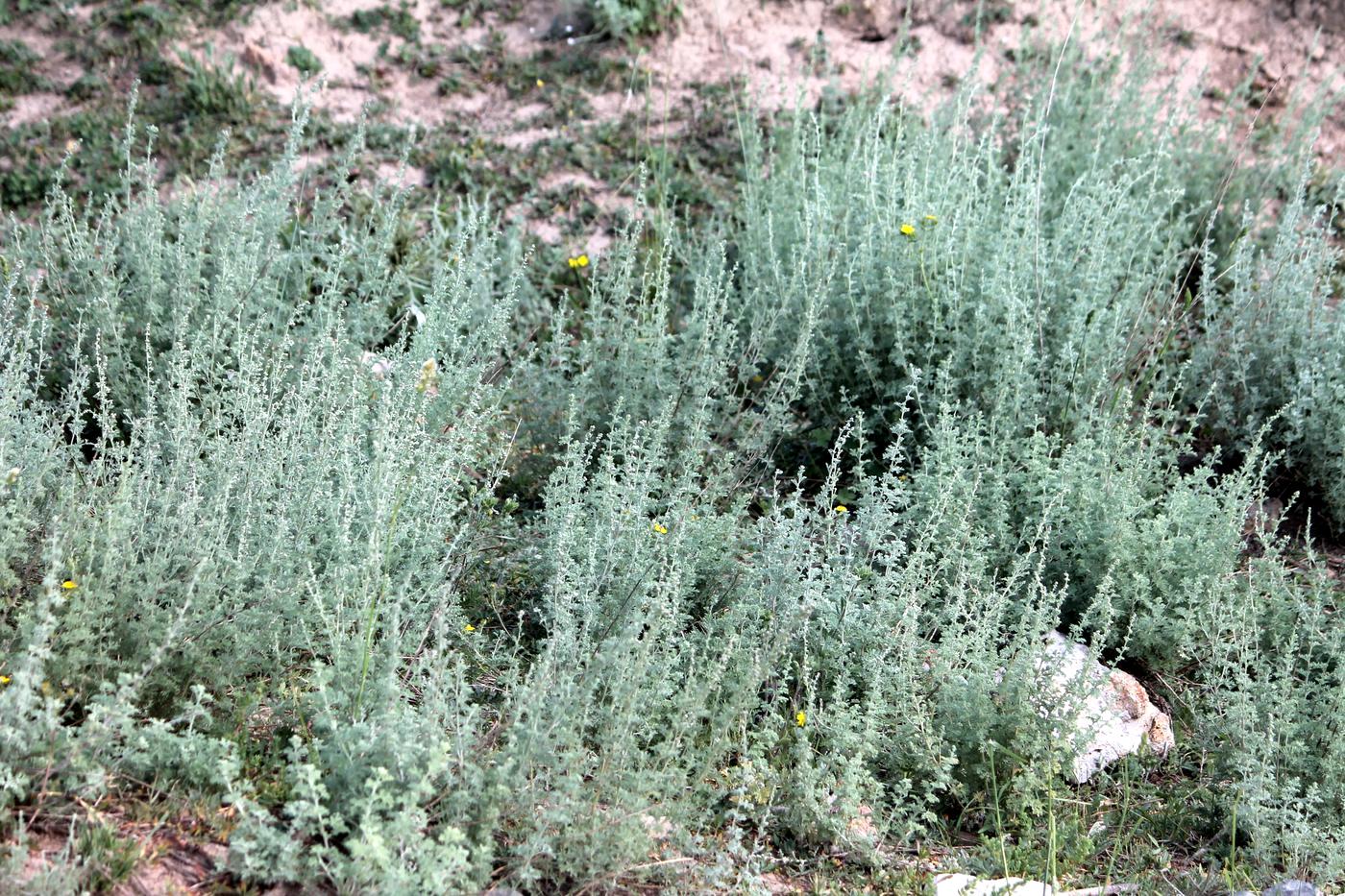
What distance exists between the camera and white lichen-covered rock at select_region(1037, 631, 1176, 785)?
353 centimetres

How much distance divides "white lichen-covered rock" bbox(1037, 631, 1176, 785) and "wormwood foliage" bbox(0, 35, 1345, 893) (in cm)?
8

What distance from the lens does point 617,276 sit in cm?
523

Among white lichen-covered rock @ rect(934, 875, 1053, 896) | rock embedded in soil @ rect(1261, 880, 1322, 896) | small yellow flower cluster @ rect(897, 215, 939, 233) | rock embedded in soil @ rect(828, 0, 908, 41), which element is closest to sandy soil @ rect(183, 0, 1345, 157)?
rock embedded in soil @ rect(828, 0, 908, 41)

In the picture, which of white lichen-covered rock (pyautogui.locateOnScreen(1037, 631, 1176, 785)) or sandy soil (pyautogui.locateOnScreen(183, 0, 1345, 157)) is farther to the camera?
sandy soil (pyautogui.locateOnScreen(183, 0, 1345, 157))

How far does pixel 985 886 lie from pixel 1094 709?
3.17 ft

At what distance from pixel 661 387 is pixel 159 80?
3731mm

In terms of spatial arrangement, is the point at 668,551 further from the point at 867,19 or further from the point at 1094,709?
the point at 867,19

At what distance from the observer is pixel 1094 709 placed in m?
3.89

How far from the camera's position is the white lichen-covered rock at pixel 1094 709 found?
3531 millimetres

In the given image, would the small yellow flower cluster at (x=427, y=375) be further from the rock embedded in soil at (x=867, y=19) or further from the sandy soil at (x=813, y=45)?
the rock embedded in soil at (x=867, y=19)

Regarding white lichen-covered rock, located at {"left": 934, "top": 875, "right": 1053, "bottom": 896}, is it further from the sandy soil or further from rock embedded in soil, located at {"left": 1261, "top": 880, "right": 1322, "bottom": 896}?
the sandy soil

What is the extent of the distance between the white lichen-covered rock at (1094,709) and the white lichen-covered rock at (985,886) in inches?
19.4

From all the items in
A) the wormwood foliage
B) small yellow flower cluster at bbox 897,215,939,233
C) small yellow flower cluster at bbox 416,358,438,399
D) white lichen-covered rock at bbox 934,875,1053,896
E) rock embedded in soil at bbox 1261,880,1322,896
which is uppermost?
small yellow flower cluster at bbox 897,215,939,233

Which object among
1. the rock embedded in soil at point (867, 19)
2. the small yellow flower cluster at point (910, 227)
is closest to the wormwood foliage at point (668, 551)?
the small yellow flower cluster at point (910, 227)
